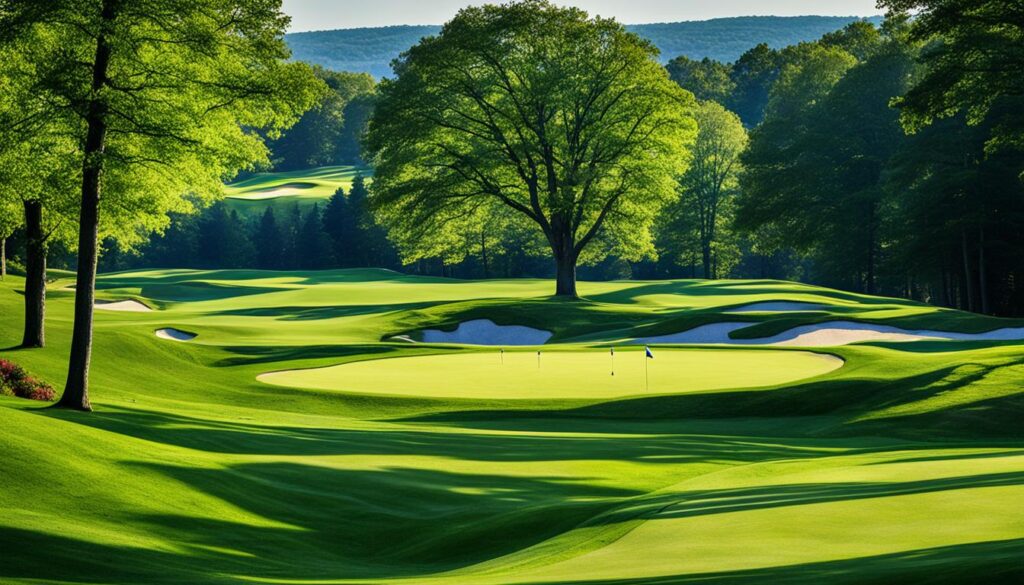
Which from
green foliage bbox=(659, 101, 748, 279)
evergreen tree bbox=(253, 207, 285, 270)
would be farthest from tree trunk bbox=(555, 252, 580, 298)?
evergreen tree bbox=(253, 207, 285, 270)

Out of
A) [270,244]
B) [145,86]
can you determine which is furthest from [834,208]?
[270,244]

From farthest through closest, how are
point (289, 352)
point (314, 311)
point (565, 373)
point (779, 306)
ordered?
point (314, 311)
point (779, 306)
point (289, 352)
point (565, 373)

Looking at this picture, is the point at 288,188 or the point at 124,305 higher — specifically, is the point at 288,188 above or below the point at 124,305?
above

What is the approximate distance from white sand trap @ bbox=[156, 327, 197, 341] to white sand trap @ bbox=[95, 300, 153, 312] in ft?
68.5

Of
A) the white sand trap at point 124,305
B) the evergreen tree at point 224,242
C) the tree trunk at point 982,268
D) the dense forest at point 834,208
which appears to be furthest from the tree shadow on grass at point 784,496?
the evergreen tree at point 224,242

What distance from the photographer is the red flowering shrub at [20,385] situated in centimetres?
2264

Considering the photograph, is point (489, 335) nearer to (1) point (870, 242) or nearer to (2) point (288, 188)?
(1) point (870, 242)

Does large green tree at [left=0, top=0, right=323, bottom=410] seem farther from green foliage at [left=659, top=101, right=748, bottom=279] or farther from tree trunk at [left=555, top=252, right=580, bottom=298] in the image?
green foliage at [left=659, top=101, right=748, bottom=279]

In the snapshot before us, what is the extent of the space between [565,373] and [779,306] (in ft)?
88.3

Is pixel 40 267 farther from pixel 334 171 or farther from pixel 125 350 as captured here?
pixel 334 171

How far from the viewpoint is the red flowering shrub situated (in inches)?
891

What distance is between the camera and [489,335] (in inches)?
1845

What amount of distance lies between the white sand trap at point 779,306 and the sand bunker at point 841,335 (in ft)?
39.8

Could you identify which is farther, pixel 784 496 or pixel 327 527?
pixel 327 527
